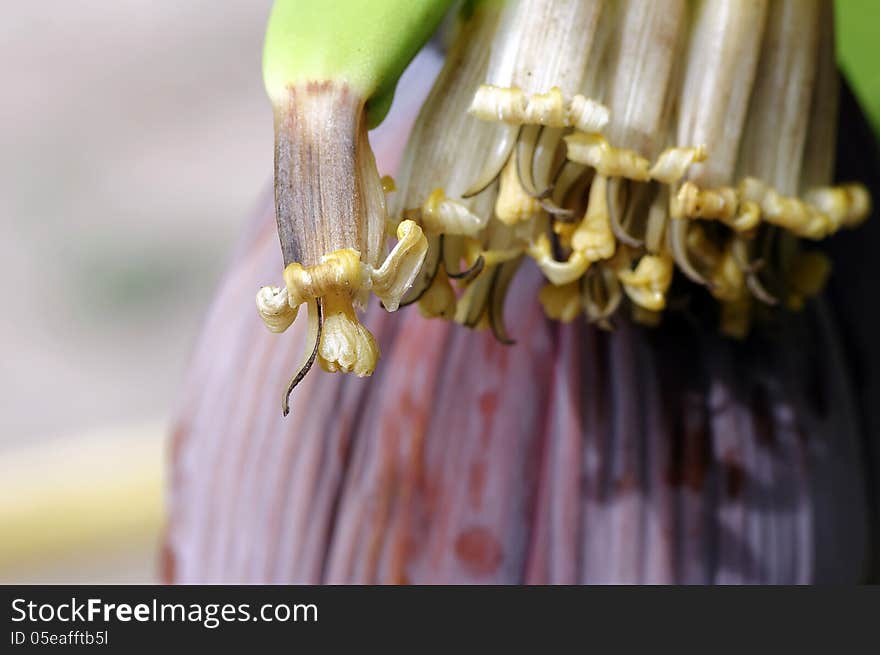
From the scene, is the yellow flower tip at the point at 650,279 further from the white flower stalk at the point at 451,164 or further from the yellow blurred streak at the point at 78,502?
the yellow blurred streak at the point at 78,502


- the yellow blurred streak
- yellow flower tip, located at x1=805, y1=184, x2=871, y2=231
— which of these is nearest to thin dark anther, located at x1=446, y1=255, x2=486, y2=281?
yellow flower tip, located at x1=805, y1=184, x2=871, y2=231

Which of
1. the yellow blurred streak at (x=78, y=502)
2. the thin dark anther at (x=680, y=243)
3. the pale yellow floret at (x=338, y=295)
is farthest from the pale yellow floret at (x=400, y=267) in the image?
the yellow blurred streak at (x=78, y=502)

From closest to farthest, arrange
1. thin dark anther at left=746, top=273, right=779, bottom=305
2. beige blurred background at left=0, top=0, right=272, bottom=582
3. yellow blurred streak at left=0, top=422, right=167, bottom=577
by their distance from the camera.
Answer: thin dark anther at left=746, top=273, right=779, bottom=305, yellow blurred streak at left=0, top=422, right=167, bottom=577, beige blurred background at left=0, top=0, right=272, bottom=582

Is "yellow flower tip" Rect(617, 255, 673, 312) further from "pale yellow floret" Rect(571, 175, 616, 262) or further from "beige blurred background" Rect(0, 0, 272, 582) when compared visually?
"beige blurred background" Rect(0, 0, 272, 582)

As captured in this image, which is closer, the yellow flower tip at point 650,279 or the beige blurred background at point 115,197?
the yellow flower tip at point 650,279

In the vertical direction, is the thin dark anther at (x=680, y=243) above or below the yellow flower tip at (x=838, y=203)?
below

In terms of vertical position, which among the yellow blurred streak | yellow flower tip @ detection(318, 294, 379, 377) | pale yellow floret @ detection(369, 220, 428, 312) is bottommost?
yellow flower tip @ detection(318, 294, 379, 377)
